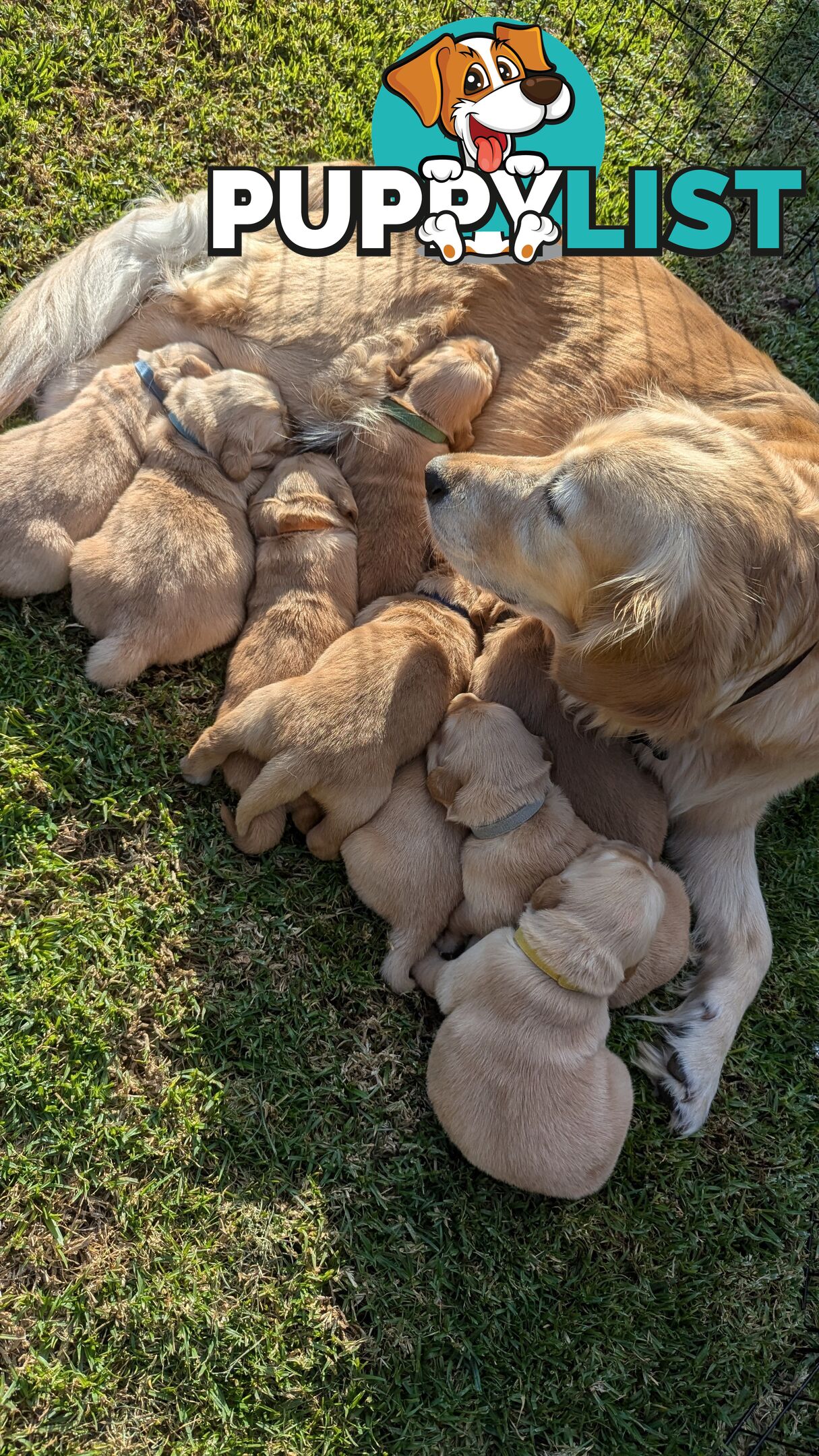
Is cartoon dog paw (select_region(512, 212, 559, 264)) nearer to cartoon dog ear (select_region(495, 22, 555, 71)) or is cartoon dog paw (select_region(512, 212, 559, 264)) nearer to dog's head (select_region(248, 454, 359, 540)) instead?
cartoon dog ear (select_region(495, 22, 555, 71))

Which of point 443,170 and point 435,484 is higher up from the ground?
point 443,170

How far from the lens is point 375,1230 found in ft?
7.41

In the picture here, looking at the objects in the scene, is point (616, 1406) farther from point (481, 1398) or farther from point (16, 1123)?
point (16, 1123)

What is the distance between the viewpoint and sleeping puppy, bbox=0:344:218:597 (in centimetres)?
244

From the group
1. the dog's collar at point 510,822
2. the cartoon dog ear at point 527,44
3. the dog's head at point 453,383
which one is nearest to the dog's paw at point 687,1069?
the dog's collar at point 510,822

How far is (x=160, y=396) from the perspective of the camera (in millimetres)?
2654

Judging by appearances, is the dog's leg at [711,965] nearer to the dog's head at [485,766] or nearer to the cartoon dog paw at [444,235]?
the dog's head at [485,766]

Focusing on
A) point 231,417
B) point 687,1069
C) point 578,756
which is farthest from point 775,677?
point 231,417

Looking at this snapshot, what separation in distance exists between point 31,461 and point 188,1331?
6.94 ft

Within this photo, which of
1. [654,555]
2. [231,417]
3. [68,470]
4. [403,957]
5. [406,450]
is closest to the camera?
[654,555]

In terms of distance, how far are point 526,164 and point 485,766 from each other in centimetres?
198

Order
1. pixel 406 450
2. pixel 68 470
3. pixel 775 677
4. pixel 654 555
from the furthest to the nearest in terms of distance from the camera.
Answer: pixel 406 450 → pixel 68 470 → pixel 775 677 → pixel 654 555

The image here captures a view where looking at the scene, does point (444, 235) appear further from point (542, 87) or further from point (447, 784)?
point (447, 784)

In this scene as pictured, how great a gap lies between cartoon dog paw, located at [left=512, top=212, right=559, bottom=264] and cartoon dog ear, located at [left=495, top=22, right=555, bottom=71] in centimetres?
54
